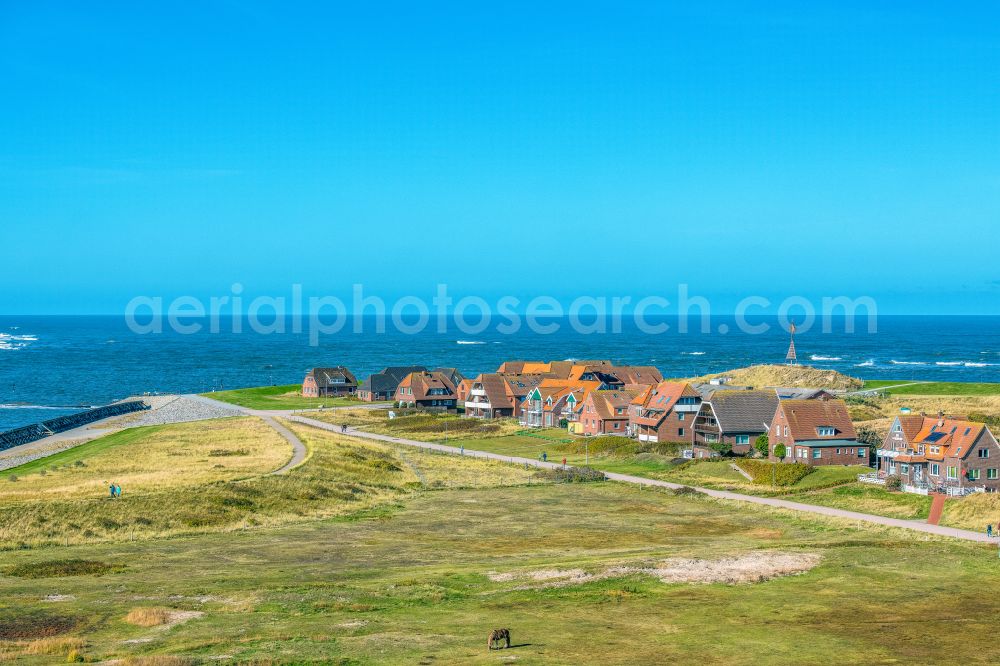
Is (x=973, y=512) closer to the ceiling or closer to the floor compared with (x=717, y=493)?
closer to the ceiling

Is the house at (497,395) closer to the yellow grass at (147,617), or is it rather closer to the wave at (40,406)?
the wave at (40,406)

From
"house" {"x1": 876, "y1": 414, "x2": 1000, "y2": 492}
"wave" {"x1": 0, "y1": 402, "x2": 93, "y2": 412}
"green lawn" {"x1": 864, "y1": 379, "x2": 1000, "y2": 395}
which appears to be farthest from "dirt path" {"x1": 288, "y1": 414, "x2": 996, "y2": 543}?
"green lawn" {"x1": 864, "y1": 379, "x2": 1000, "y2": 395}

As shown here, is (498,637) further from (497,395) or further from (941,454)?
(497,395)

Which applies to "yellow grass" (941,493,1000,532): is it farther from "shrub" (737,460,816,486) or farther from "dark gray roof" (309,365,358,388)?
"dark gray roof" (309,365,358,388)

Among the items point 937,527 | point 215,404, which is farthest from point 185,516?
point 215,404

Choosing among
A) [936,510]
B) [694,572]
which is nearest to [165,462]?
[694,572]

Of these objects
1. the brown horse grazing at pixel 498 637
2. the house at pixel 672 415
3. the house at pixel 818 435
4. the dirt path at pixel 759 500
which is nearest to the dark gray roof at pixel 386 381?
the dirt path at pixel 759 500
